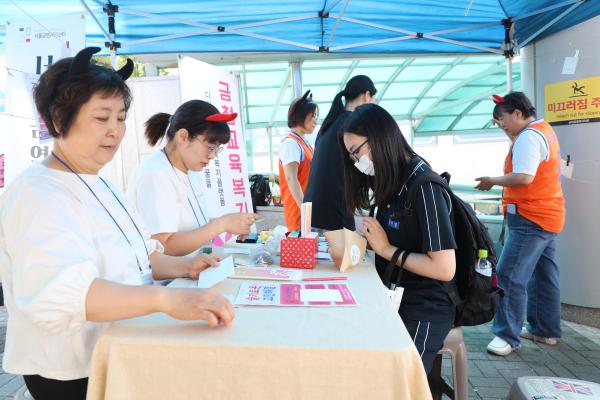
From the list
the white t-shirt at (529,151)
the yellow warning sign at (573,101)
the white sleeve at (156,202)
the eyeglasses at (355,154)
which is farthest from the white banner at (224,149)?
the yellow warning sign at (573,101)

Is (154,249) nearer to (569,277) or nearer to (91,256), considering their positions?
(91,256)

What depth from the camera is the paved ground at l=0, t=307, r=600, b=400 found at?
8.35 ft

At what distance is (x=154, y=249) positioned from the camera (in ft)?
5.07

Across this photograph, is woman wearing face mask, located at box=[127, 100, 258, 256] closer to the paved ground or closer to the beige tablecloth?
the beige tablecloth

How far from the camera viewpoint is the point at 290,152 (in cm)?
330

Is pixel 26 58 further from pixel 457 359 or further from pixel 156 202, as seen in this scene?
pixel 457 359

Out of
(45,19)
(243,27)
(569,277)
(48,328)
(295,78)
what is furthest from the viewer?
(295,78)

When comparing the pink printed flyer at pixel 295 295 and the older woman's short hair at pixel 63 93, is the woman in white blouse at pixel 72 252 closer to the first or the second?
the older woman's short hair at pixel 63 93

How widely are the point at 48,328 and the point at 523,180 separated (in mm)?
2747

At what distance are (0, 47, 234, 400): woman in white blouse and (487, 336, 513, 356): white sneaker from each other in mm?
2523

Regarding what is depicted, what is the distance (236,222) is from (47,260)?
102 centimetres

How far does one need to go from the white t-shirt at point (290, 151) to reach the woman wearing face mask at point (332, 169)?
521mm

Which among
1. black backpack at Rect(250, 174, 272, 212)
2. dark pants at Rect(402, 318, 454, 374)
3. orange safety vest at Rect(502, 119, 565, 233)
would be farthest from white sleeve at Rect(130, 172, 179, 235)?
black backpack at Rect(250, 174, 272, 212)

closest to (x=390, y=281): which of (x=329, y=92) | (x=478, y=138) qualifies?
(x=329, y=92)
